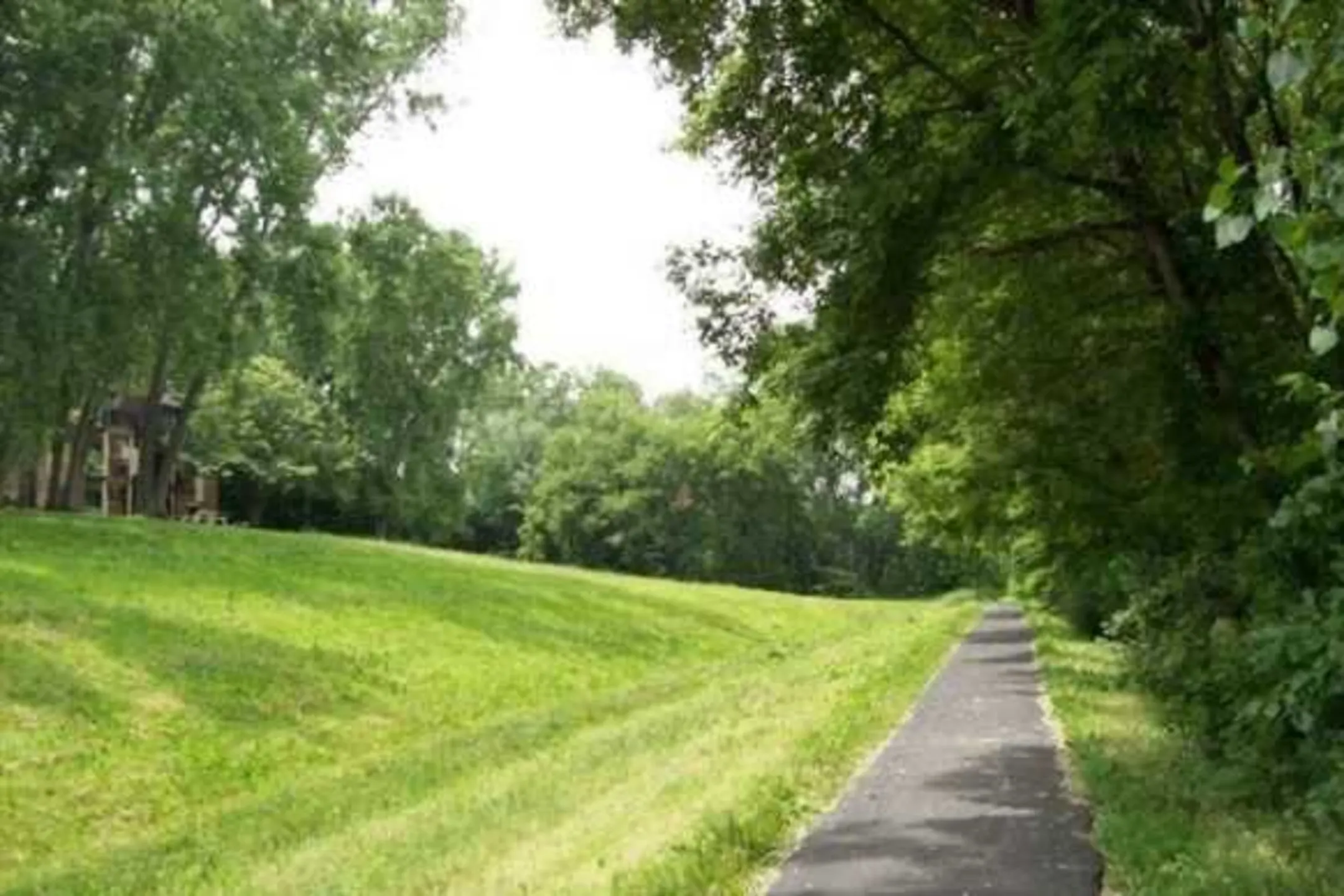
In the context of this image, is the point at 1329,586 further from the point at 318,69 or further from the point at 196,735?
the point at 318,69

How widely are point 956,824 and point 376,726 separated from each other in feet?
46.3

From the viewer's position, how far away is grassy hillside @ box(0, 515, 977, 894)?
12.6 meters

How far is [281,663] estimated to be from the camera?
79.9ft

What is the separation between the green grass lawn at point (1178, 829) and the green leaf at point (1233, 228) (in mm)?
5161

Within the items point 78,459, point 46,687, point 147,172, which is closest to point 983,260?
point 46,687

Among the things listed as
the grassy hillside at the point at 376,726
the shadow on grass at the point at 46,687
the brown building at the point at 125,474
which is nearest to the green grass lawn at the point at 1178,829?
the grassy hillside at the point at 376,726

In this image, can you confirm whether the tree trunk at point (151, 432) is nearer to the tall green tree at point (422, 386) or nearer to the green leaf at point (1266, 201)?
the tall green tree at point (422, 386)

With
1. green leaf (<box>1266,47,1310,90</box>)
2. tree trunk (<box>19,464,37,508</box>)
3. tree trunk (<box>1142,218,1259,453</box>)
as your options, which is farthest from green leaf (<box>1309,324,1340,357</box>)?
tree trunk (<box>19,464,37,508</box>)

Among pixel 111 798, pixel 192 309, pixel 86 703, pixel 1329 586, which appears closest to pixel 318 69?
pixel 192 309

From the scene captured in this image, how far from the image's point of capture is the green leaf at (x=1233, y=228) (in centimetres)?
292

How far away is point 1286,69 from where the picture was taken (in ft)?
9.68

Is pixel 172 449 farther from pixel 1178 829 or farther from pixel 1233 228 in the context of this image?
pixel 1233 228

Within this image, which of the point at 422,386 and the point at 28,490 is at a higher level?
the point at 422,386

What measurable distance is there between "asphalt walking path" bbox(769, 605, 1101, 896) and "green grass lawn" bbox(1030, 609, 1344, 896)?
222mm
